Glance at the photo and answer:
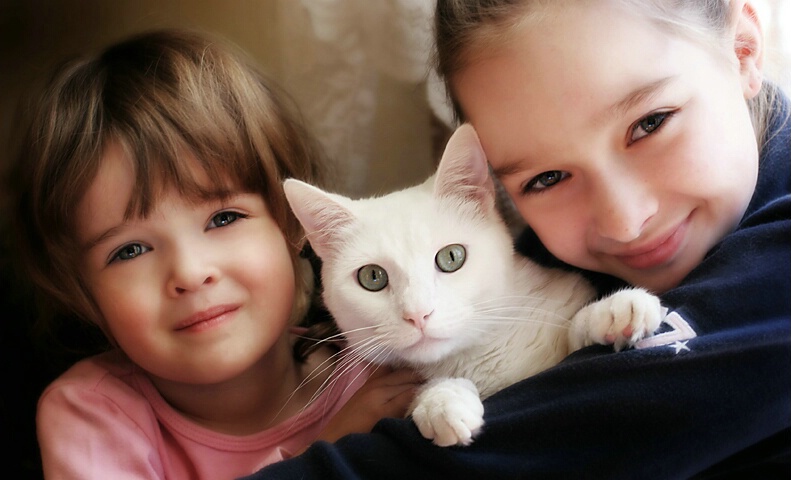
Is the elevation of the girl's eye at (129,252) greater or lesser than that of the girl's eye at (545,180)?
lesser

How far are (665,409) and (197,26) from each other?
4.44 feet

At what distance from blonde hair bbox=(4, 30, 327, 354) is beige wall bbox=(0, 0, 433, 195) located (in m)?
0.20

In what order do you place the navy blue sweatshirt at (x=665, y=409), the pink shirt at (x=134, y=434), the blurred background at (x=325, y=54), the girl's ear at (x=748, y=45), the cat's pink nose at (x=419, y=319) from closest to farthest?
the navy blue sweatshirt at (x=665, y=409), the cat's pink nose at (x=419, y=319), the girl's ear at (x=748, y=45), the pink shirt at (x=134, y=434), the blurred background at (x=325, y=54)

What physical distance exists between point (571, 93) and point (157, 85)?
2.59ft

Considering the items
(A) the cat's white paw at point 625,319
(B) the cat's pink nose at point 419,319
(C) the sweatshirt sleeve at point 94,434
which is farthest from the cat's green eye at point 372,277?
(C) the sweatshirt sleeve at point 94,434

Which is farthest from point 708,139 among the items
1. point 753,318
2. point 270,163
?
point 270,163

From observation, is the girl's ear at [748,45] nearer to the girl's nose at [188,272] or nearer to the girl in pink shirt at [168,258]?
the girl in pink shirt at [168,258]

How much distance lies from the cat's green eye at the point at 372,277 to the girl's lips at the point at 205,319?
11.1 inches

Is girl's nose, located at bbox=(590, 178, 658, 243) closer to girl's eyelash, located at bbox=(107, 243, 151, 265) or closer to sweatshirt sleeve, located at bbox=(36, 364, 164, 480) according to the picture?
girl's eyelash, located at bbox=(107, 243, 151, 265)

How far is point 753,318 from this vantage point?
835 mm

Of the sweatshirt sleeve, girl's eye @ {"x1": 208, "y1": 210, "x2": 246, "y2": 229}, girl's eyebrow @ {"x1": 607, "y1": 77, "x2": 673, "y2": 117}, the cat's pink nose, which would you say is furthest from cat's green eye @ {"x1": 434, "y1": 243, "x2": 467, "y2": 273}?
the sweatshirt sleeve

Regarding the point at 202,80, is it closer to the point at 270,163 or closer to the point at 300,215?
the point at 270,163

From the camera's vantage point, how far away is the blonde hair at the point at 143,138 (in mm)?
1162

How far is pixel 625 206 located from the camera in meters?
0.97
